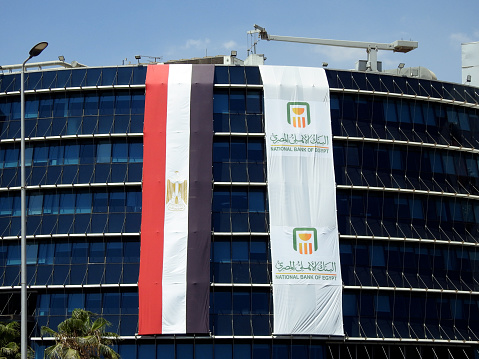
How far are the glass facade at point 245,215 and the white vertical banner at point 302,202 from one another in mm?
1156

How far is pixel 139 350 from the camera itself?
2741 inches

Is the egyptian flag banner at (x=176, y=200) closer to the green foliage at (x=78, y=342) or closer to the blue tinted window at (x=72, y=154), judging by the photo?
the blue tinted window at (x=72, y=154)

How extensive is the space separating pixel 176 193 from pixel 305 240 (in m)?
10.6

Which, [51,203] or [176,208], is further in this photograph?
[51,203]

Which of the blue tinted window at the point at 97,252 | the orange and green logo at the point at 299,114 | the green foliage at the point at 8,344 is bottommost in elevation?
the green foliage at the point at 8,344

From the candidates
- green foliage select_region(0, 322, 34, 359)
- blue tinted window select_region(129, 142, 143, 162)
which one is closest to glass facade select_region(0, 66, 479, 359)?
blue tinted window select_region(129, 142, 143, 162)

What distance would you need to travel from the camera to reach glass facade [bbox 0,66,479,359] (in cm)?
7044

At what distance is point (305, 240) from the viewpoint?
233 ft

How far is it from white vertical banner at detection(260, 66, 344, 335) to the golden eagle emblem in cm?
661

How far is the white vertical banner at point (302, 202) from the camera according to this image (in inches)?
2741

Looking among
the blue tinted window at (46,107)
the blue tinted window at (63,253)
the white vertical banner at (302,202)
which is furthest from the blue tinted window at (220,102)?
the blue tinted window at (63,253)

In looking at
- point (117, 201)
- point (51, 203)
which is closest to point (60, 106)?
point (51, 203)

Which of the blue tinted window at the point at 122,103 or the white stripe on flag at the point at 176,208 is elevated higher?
the blue tinted window at the point at 122,103

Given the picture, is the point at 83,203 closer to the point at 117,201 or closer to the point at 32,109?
the point at 117,201
